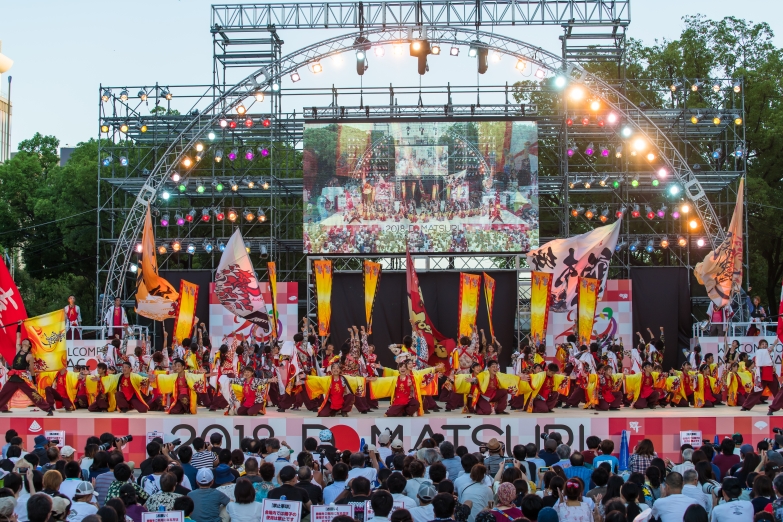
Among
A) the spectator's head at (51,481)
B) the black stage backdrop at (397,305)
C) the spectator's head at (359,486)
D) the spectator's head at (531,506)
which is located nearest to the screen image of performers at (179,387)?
the black stage backdrop at (397,305)

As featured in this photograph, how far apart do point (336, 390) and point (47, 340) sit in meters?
5.16

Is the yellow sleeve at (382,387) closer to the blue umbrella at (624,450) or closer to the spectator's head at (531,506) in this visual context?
the blue umbrella at (624,450)

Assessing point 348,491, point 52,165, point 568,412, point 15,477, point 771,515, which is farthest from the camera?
point 52,165

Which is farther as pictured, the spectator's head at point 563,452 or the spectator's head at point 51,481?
the spectator's head at point 563,452

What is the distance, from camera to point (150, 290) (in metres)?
21.5

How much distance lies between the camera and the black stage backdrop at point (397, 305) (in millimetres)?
23672

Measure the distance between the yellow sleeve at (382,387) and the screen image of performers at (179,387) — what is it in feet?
9.58

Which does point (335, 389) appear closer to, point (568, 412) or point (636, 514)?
point (568, 412)

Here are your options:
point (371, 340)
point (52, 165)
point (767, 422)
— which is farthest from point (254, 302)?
point (52, 165)

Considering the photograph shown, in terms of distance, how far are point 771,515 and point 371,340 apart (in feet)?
57.2

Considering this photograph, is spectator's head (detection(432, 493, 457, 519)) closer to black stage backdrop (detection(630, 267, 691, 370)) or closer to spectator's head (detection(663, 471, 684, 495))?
spectator's head (detection(663, 471, 684, 495))

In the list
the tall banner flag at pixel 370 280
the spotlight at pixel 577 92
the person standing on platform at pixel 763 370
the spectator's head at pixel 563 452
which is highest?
the spotlight at pixel 577 92

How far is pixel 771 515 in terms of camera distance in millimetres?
6586

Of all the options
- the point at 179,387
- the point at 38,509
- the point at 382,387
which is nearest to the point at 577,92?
the point at 382,387
